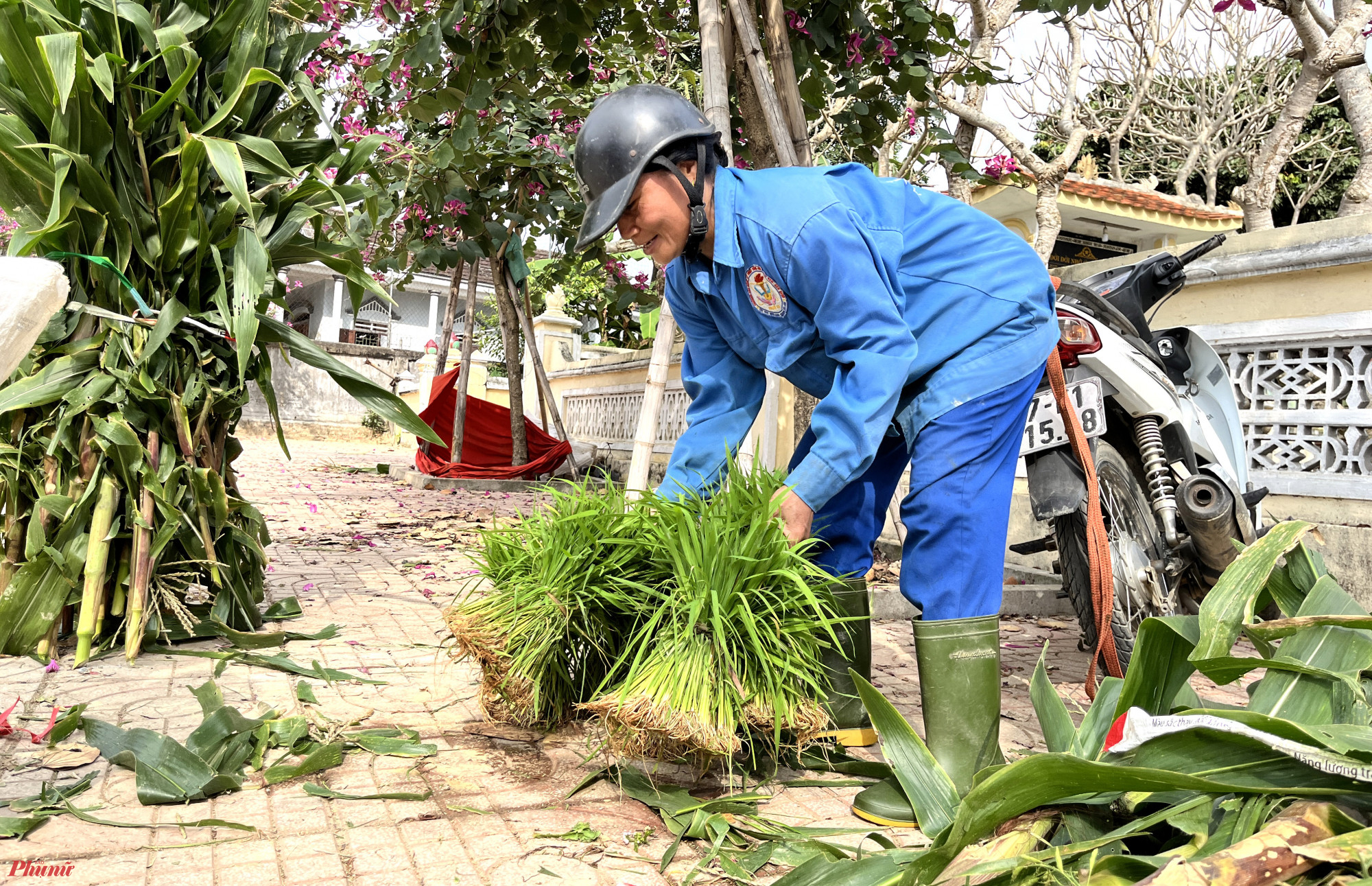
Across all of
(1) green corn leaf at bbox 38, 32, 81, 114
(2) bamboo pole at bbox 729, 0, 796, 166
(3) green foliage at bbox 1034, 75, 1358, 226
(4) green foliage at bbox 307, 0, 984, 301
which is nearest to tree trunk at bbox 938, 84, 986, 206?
(4) green foliage at bbox 307, 0, 984, 301

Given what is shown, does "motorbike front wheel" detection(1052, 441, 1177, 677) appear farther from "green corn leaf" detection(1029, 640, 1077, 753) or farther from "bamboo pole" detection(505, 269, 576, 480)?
"bamboo pole" detection(505, 269, 576, 480)

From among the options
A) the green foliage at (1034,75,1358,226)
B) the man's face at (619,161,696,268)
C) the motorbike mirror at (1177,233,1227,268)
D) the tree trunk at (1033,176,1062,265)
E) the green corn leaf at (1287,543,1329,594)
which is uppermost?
the green foliage at (1034,75,1358,226)

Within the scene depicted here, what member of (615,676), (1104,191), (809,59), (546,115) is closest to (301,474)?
(546,115)

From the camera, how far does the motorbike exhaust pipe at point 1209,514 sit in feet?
8.70

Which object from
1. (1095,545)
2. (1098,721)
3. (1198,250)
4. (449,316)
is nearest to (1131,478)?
(1095,545)

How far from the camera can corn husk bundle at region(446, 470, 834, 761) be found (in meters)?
1.71

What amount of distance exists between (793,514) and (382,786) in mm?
974

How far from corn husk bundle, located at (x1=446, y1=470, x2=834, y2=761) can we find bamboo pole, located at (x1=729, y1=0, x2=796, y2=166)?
1.91 m

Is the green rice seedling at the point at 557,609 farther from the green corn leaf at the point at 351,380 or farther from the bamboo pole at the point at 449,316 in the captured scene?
the bamboo pole at the point at 449,316

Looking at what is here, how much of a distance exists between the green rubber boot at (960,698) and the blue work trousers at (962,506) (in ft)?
0.18

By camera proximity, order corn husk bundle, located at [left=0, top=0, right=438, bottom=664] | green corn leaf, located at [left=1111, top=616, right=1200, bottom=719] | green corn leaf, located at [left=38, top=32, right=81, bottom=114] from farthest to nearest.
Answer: corn husk bundle, located at [left=0, top=0, right=438, bottom=664]
green corn leaf, located at [left=38, top=32, right=81, bottom=114]
green corn leaf, located at [left=1111, top=616, right=1200, bottom=719]

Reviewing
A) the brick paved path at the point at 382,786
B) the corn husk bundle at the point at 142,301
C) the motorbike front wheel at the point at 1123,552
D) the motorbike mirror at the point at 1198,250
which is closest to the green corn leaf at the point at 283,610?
the brick paved path at the point at 382,786

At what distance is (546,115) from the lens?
7484mm

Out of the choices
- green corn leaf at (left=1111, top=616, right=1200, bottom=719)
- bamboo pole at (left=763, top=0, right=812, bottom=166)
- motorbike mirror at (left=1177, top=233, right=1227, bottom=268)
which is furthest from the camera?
bamboo pole at (left=763, top=0, right=812, bottom=166)
